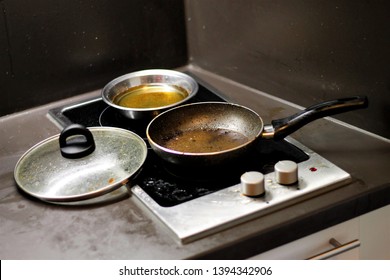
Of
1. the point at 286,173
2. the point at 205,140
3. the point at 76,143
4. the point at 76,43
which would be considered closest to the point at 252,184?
the point at 286,173

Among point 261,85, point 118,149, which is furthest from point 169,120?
point 261,85

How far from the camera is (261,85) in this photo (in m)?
1.54

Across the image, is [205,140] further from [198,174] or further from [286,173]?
[286,173]

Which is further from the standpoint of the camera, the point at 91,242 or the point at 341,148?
the point at 341,148

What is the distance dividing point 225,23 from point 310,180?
565mm

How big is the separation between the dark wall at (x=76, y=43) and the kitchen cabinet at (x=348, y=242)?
0.72 m

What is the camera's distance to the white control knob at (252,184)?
3.61 feet

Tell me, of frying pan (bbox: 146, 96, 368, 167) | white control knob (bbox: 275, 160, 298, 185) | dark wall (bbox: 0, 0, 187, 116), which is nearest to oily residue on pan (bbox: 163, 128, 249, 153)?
frying pan (bbox: 146, 96, 368, 167)

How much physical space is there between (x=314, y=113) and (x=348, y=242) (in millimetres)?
241

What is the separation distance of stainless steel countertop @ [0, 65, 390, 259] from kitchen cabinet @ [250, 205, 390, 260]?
27mm

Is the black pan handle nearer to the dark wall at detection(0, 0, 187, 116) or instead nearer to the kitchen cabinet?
the dark wall at detection(0, 0, 187, 116)

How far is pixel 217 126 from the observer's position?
1336mm

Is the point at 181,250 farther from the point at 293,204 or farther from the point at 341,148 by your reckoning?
the point at 341,148

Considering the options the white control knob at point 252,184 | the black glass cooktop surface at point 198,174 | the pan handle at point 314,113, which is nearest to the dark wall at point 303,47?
the pan handle at point 314,113
